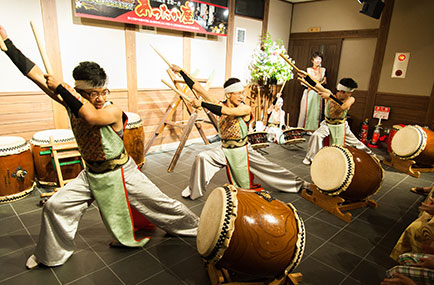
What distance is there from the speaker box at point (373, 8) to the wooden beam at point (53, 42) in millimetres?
5133

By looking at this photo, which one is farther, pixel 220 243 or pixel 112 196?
pixel 112 196

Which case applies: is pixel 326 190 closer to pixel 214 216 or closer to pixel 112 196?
pixel 214 216

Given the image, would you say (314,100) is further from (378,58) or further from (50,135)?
(50,135)

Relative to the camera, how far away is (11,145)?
3.10m

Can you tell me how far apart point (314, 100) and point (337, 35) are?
1.54 meters

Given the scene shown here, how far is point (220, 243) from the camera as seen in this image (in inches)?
66.9

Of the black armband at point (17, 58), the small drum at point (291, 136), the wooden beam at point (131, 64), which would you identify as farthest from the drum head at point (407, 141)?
the black armband at point (17, 58)

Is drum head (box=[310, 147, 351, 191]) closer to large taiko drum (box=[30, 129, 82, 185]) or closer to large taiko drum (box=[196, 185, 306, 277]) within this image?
large taiko drum (box=[196, 185, 306, 277])

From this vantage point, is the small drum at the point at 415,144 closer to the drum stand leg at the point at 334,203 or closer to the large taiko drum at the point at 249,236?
the drum stand leg at the point at 334,203

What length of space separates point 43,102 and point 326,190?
3.73 meters

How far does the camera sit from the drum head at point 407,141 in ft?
14.0

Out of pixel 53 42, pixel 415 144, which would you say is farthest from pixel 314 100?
pixel 53 42

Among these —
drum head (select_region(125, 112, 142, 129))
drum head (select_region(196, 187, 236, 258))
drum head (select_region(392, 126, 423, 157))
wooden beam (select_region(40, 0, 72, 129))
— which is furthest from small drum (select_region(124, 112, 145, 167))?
drum head (select_region(392, 126, 423, 157))

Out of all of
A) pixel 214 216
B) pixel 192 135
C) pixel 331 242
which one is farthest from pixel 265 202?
pixel 192 135
